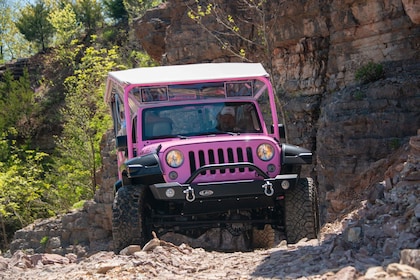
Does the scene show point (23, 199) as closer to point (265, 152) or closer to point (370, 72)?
point (370, 72)

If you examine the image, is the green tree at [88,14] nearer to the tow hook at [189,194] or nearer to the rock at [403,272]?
the tow hook at [189,194]

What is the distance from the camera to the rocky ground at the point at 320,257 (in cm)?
680

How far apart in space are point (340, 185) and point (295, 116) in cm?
573

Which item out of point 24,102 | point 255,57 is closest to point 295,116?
point 255,57

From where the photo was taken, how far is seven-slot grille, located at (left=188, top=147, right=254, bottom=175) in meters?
10.1

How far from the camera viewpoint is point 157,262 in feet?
27.3

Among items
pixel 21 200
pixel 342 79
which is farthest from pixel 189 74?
pixel 21 200

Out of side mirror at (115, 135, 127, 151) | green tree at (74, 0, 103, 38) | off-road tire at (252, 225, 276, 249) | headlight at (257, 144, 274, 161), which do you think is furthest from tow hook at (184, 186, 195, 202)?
green tree at (74, 0, 103, 38)

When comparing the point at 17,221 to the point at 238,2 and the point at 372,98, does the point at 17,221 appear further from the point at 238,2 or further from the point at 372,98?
the point at 372,98

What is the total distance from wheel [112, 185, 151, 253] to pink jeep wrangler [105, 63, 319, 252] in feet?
0.04

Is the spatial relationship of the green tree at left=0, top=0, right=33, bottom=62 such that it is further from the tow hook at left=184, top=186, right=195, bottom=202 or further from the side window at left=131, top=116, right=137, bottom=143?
the tow hook at left=184, top=186, right=195, bottom=202

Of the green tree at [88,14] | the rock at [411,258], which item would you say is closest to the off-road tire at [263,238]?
the rock at [411,258]

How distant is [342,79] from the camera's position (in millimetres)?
24891

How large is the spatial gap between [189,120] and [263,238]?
265cm
